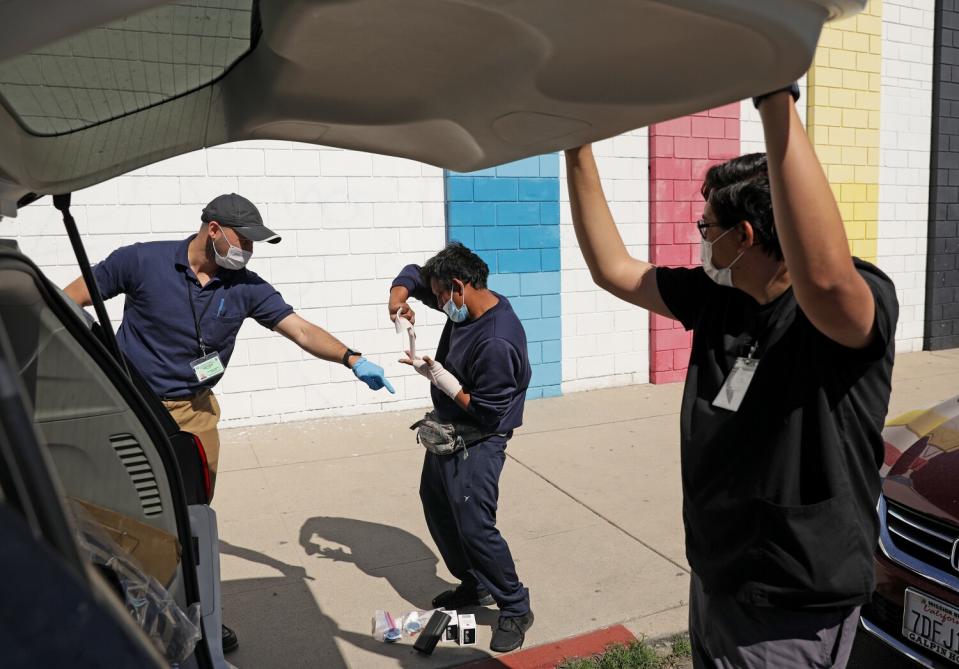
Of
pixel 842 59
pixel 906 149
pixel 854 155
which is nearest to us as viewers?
pixel 842 59

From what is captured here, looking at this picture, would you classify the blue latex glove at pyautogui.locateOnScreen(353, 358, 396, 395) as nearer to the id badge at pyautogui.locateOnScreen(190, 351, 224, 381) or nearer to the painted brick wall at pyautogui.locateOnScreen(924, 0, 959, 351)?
the id badge at pyautogui.locateOnScreen(190, 351, 224, 381)

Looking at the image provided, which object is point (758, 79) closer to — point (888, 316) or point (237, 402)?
point (888, 316)

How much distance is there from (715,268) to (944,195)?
31.3 ft

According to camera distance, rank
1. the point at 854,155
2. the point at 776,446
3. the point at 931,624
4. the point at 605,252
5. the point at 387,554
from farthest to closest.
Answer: the point at 854,155 → the point at 387,554 → the point at 931,624 → the point at 605,252 → the point at 776,446

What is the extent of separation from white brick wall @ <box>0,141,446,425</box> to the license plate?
4.99 meters

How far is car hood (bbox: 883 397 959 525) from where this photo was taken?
2.80 metres

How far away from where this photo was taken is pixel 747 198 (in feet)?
6.44

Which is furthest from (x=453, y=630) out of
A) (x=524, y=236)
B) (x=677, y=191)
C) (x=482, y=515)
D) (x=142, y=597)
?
(x=677, y=191)

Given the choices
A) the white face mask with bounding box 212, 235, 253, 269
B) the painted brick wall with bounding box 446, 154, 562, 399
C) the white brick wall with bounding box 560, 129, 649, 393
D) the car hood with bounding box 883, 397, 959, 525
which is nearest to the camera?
the car hood with bounding box 883, 397, 959, 525

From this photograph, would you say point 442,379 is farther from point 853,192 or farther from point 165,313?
point 853,192

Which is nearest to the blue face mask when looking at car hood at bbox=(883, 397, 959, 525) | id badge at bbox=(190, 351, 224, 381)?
id badge at bbox=(190, 351, 224, 381)

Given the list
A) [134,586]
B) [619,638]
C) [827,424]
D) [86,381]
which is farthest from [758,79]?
[619,638]

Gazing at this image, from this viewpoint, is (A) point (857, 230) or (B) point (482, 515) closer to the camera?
(B) point (482, 515)

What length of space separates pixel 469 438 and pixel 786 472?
177 centimetres
